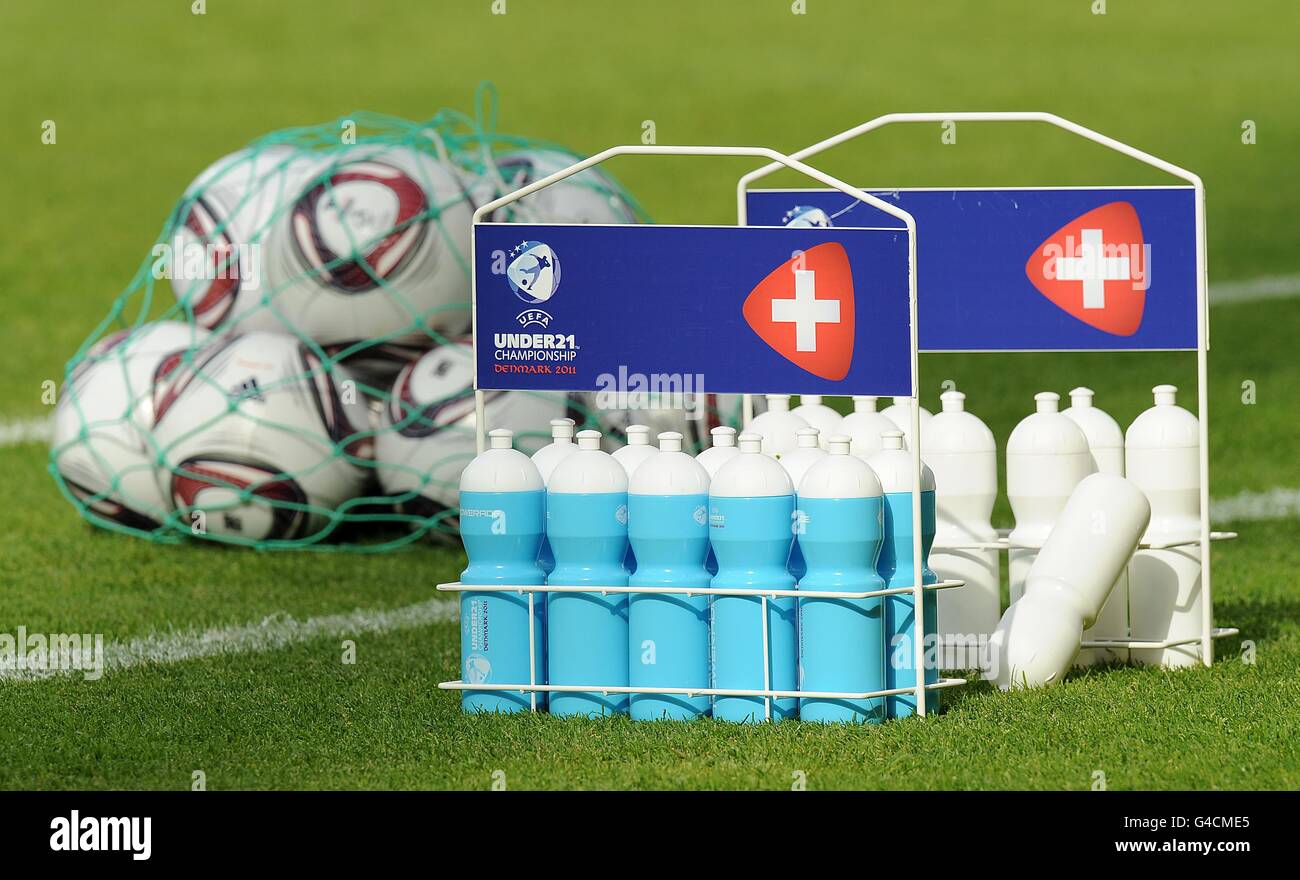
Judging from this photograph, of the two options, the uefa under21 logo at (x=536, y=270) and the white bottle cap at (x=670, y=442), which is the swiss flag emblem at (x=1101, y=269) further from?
the uefa under21 logo at (x=536, y=270)

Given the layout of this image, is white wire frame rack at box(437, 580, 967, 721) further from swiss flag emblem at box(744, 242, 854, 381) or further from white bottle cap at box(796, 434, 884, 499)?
swiss flag emblem at box(744, 242, 854, 381)

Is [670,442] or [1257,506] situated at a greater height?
[670,442]

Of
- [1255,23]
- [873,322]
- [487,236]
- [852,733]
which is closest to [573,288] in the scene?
[487,236]

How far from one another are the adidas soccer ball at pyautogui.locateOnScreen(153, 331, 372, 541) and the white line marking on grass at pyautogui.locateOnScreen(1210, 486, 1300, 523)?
5.45 metres

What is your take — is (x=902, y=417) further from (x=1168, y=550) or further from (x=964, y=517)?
(x=1168, y=550)

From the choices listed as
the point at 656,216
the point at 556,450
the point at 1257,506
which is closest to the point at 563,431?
the point at 556,450

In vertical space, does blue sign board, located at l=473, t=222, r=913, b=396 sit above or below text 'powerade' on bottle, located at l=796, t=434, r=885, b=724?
above

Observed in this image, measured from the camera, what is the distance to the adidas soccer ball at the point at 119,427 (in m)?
11.2

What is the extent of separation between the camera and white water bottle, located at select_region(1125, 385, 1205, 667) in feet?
25.3

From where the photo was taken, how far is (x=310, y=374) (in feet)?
36.5

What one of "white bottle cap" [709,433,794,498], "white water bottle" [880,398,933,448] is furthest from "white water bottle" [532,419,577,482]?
"white water bottle" [880,398,933,448]

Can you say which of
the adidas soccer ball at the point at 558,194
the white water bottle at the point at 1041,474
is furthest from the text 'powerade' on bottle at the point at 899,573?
the adidas soccer ball at the point at 558,194

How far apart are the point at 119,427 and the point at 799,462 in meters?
5.60

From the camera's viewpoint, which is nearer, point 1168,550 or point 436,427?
point 1168,550
